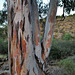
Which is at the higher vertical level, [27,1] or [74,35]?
[27,1]

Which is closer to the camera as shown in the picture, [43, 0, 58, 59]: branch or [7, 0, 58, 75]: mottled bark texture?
[7, 0, 58, 75]: mottled bark texture

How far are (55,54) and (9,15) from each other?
642 centimetres

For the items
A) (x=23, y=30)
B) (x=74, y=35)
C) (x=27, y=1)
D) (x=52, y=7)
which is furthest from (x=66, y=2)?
(x=74, y=35)

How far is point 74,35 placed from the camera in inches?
734

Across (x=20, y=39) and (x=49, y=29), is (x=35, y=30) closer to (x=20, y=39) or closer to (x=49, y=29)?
(x=49, y=29)

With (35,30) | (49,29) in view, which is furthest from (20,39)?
(49,29)

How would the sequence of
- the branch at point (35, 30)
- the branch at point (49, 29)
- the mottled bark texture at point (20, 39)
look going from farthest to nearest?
the branch at point (49, 29), the branch at point (35, 30), the mottled bark texture at point (20, 39)

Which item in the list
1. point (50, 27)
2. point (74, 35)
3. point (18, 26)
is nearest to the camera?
point (18, 26)

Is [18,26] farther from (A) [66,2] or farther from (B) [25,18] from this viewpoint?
(A) [66,2]

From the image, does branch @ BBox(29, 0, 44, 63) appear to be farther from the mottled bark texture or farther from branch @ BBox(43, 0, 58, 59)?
the mottled bark texture

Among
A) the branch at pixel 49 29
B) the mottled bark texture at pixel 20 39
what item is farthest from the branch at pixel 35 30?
the mottled bark texture at pixel 20 39

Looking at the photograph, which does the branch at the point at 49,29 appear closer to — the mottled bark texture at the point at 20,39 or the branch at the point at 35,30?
the branch at the point at 35,30

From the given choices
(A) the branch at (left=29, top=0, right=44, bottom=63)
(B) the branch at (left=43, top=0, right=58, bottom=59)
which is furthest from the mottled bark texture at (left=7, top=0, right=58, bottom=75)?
(B) the branch at (left=43, top=0, right=58, bottom=59)

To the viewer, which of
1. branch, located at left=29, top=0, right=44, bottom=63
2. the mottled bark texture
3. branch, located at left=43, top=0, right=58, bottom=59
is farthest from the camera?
branch, located at left=43, top=0, right=58, bottom=59
